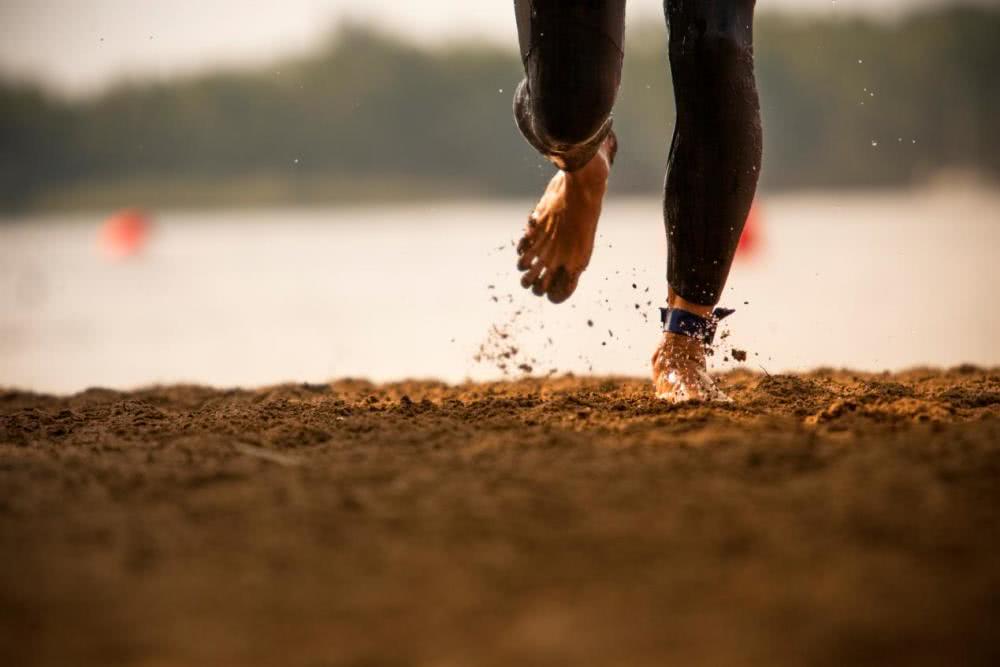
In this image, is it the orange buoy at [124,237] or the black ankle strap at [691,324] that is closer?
the black ankle strap at [691,324]

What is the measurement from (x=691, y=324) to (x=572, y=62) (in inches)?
23.4

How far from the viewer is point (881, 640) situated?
3.72 ft

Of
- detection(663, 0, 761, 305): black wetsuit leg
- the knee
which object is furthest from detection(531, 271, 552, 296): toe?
the knee

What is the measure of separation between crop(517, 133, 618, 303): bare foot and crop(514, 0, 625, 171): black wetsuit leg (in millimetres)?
252

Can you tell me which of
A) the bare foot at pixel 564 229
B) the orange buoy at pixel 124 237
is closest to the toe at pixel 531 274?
the bare foot at pixel 564 229

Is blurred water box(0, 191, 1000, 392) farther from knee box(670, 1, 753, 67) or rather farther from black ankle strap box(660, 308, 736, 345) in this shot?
knee box(670, 1, 753, 67)

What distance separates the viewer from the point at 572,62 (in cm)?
258

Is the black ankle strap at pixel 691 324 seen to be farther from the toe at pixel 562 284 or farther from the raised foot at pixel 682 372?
the toe at pixel 562 284

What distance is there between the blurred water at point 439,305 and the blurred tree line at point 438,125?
254 inches

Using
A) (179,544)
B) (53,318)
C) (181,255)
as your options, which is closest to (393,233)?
(181,255)

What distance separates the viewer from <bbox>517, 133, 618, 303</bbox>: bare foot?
2980mm

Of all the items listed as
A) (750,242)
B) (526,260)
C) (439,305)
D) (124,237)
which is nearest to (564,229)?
(526,260)

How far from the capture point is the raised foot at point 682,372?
2602 millimetres

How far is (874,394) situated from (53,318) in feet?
16.9
